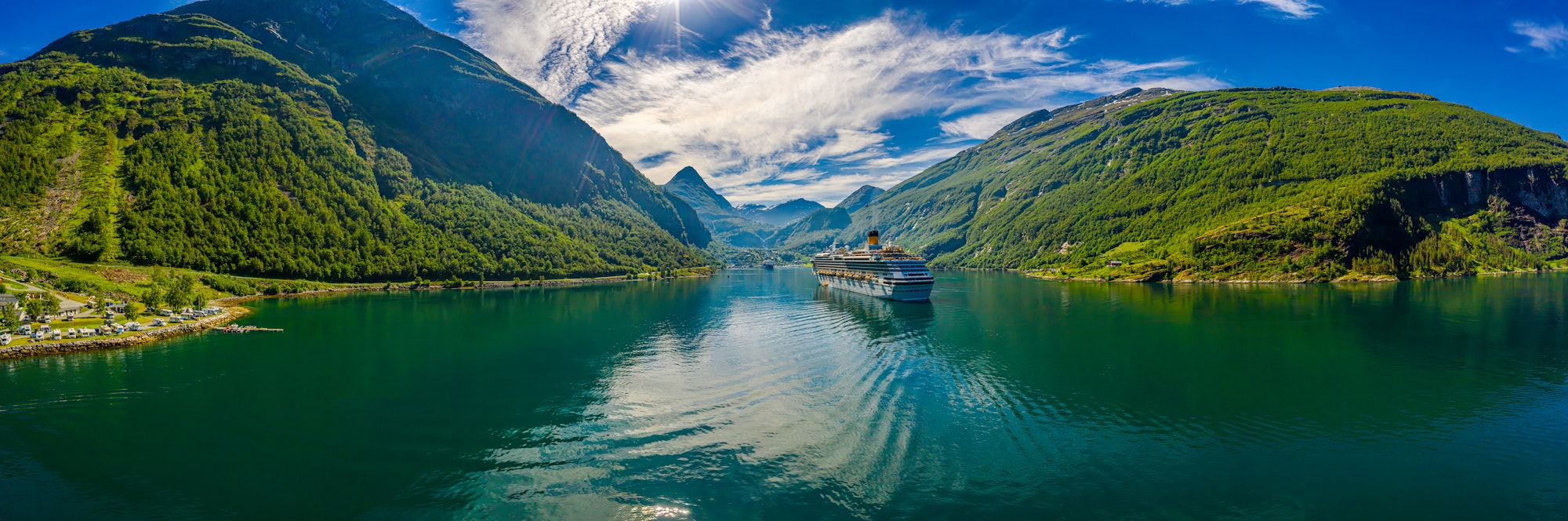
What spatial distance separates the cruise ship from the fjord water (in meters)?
34.6

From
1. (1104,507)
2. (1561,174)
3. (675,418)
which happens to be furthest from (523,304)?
(1561,174)

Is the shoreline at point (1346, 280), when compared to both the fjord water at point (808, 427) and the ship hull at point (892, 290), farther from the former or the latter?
the fjord water at point (808, 427)

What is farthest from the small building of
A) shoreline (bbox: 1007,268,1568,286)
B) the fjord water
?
shoreline (bbox: 1007,268,1568,286)

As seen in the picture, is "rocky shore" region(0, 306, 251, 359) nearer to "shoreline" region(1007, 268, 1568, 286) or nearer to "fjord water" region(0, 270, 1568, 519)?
"fjord water" region(0, 270, 1568, 519)

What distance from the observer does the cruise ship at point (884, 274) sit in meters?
91.9

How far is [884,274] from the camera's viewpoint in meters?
98.4

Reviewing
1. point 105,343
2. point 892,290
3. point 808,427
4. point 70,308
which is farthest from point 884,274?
point 70,308

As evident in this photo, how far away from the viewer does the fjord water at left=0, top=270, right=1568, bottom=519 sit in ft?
61.5

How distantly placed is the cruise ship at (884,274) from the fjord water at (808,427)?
34615 mm

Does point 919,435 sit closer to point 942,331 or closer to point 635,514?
point 635,514

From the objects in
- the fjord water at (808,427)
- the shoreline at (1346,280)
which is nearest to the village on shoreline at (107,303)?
the fjord water at (808,427)

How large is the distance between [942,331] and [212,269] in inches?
6087

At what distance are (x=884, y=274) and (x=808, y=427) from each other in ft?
242

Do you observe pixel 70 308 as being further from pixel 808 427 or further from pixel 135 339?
pixel 808 427
